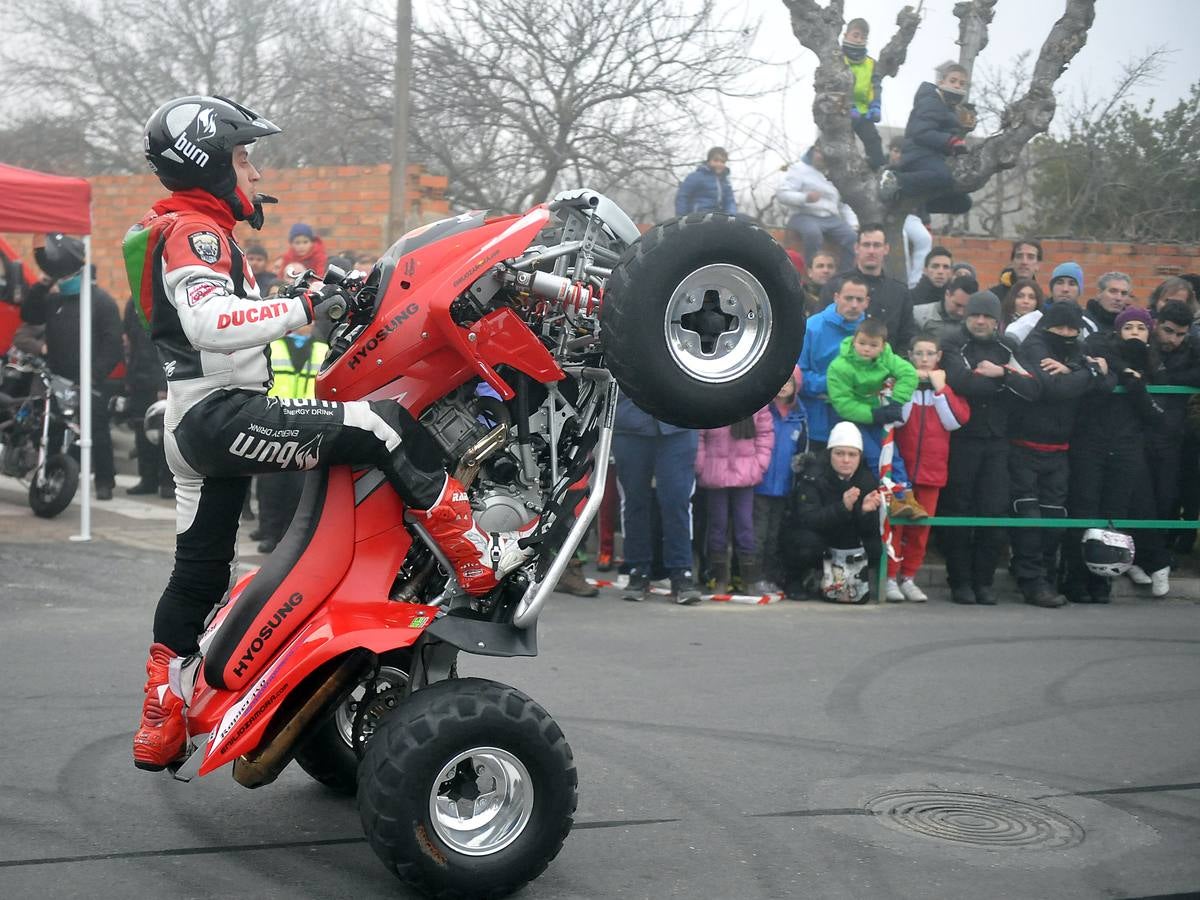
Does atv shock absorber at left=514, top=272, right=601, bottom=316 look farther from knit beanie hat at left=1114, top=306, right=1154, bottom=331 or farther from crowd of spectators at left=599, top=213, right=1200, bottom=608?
knit beanie hat at left=1114, top=306, right=1154, bottom=331

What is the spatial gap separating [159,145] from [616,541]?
21.4ft

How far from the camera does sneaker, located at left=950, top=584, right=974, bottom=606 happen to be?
31.5 feet

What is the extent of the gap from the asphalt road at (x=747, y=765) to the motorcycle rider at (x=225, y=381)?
1.72 feet

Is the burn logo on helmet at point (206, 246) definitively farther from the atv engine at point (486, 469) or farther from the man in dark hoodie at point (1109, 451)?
the man in dark hoodie at point (1109, 451)

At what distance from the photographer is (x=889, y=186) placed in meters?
13.2

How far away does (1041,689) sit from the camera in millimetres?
7180

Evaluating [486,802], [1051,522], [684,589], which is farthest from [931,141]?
[486,802]

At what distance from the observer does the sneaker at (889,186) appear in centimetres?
1320

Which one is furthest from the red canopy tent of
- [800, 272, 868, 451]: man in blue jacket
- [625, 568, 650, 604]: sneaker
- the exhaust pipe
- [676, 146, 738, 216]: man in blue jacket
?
the exhaust pipe

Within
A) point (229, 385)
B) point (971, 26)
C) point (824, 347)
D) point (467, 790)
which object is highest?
point (971, 26)

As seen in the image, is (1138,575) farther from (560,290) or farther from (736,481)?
(560,290)

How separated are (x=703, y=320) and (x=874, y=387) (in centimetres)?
510

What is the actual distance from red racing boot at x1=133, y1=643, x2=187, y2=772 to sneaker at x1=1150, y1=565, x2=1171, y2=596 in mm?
7506

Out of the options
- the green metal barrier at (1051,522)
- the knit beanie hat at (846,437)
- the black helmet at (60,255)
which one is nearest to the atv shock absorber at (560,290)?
the knit beanie hat at (846,437)
